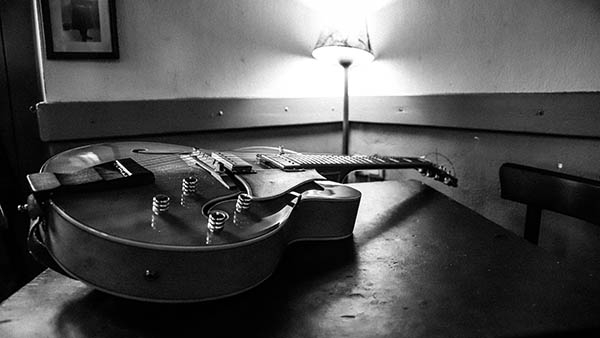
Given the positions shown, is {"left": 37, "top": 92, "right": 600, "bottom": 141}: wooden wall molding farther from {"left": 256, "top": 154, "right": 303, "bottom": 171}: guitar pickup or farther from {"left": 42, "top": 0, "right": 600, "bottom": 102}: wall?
{"left": 256, "top": 154, "right": 303, "bottom": 171}: guitar pickup

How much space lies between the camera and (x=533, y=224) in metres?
1.14

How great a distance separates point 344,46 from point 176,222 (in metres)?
1.15

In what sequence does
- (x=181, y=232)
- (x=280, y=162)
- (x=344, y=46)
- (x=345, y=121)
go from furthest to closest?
(x=345, y=121) < (x=344, y=46) < (x=280, y=162) < (x=181, y=232)

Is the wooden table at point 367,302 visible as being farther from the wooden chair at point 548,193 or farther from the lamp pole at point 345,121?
the lamp pole at point 345,121

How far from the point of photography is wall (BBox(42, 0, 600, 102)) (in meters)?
1.24

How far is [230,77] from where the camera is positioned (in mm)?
1593

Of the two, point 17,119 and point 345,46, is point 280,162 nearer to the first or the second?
point 345,46

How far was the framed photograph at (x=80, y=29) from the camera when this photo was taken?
50.9 inches

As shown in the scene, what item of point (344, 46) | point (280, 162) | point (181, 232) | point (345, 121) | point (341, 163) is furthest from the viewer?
point (345, 121)

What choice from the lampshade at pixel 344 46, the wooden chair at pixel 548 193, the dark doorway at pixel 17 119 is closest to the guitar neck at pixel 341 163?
the wooden chair at pixel 548 193

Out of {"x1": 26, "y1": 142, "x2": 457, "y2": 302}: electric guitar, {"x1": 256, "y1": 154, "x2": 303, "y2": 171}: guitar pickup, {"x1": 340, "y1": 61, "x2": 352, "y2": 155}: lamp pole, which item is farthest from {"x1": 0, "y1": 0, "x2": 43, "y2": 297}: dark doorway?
{"x1": 340, "y1": 61, "x2": 352, "y2": 155}: lamp pole

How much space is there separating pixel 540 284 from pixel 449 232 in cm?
23

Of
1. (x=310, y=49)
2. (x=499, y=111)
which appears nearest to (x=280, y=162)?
(x=499, y=111)

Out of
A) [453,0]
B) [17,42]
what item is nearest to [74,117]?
[17,42]
